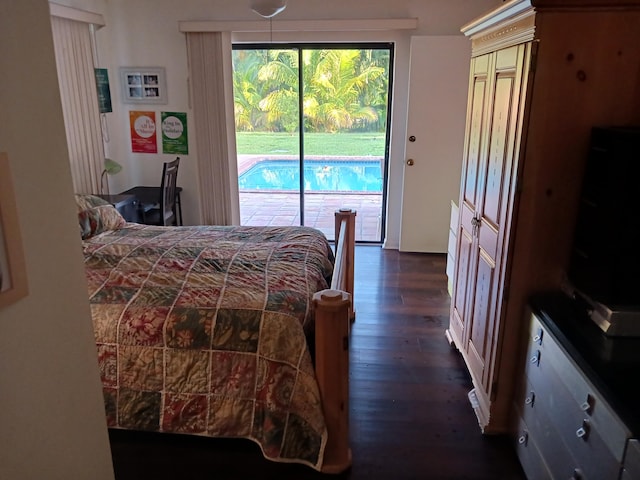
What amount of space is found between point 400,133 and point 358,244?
51.0 inches

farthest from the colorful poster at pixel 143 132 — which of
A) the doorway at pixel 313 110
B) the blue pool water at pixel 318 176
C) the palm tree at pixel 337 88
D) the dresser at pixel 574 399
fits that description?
the dresser at pixel 574 399

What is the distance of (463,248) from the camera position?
9.48 feet

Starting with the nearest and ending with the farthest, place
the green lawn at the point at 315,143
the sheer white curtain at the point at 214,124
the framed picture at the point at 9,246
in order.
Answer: the framed picture at the point at 9,246
the sheer white curtain at the point at 214,124
the green lawn at the point at 315,143

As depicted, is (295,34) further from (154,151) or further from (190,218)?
(190,218)

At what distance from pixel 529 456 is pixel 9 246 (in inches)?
82.2

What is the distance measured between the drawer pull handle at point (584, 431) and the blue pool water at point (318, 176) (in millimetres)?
4139

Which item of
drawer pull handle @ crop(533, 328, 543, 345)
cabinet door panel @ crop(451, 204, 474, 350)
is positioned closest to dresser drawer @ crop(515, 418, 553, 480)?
drawer pull handle @ crop(533, 328, 543, 345)

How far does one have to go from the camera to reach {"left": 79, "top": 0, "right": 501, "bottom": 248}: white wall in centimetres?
454

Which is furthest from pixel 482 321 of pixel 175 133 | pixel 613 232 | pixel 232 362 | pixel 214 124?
pixel 175 133

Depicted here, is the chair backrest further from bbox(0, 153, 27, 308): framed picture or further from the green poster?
bbox(0, 153, 27, 308): framed picture

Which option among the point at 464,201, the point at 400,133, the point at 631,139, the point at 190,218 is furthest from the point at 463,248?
the point at 190,218

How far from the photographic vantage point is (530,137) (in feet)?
6.28

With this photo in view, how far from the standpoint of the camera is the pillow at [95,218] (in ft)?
10.3

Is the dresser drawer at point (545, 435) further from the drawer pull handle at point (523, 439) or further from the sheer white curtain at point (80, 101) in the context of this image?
the sheer white curtain at point (80, 101)
